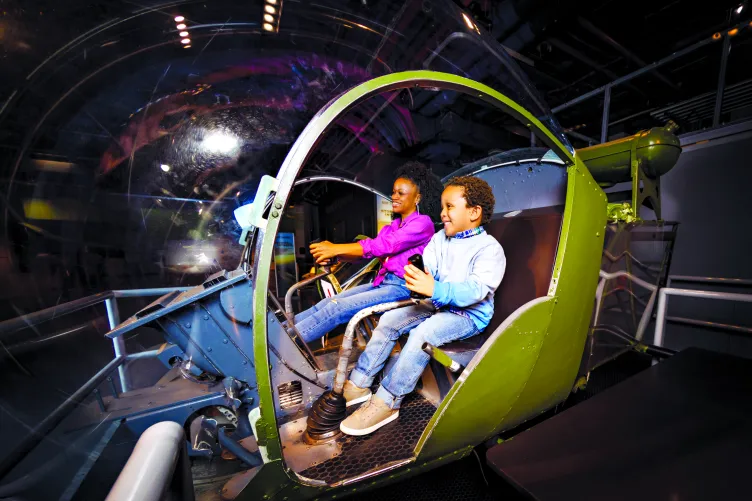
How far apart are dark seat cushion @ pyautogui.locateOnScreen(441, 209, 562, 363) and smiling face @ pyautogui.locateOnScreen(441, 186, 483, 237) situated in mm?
389

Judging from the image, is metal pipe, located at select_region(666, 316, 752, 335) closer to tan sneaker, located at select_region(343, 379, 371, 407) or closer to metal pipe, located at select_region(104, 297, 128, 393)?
tan sneaker, located at select_region(343, 379, 371, 407)

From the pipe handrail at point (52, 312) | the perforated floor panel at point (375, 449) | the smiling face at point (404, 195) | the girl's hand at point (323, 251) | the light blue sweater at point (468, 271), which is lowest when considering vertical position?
the perforated floor panel at point (375, 449)

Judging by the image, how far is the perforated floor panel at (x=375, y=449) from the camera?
109 centimetres

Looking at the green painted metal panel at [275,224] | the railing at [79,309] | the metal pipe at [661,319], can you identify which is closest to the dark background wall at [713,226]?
the metal pipe at [661,319]

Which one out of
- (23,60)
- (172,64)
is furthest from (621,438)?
(23,60)

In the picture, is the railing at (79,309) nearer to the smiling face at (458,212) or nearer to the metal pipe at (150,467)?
the metal pipe at (150,467)

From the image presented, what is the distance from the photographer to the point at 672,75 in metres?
5.95

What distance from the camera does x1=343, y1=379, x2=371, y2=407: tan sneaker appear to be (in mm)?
1493

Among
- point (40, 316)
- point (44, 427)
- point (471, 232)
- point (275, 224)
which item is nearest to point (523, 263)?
point (471, 232)

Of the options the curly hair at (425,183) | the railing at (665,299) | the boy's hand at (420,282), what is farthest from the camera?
the curly hair at (425,183)

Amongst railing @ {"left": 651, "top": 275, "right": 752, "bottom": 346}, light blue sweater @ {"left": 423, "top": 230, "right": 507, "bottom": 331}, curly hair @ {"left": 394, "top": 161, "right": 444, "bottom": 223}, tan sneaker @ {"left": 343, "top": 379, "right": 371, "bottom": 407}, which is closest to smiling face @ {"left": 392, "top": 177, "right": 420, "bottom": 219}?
curly hair @ {"left": 394, "top": 161, "right": 444, "bottom": 223}

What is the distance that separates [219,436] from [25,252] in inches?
99.0

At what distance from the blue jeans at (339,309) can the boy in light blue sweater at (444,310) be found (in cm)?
30

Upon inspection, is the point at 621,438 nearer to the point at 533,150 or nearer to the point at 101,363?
the point at 533,150
